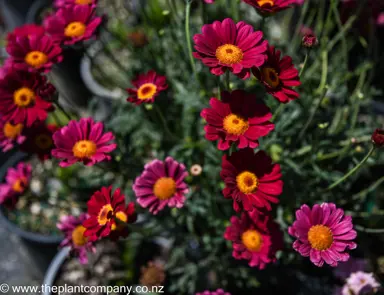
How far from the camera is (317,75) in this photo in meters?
1.58

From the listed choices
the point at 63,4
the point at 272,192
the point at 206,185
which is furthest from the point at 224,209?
the point at 63,4

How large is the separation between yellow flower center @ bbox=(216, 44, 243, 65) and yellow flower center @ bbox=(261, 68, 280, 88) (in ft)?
0.21

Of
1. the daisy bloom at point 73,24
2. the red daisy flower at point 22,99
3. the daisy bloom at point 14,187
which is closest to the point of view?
the red daisy flower at point 22,99

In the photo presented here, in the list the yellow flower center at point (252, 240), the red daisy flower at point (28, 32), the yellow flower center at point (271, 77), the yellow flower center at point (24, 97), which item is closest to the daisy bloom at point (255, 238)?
the yellow flower center at point (252, 240)

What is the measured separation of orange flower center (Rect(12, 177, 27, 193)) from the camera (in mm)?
1338

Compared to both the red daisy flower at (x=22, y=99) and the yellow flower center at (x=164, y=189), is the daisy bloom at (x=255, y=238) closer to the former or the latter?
the yellow flower center at (x=164, y=189)

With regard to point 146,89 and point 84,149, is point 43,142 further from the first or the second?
point 146,89

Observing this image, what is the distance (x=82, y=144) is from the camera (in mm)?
1052

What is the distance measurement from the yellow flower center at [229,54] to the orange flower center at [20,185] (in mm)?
816

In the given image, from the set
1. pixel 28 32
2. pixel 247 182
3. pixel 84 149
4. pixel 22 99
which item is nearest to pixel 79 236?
pixel 84 149

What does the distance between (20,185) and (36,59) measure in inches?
17.7

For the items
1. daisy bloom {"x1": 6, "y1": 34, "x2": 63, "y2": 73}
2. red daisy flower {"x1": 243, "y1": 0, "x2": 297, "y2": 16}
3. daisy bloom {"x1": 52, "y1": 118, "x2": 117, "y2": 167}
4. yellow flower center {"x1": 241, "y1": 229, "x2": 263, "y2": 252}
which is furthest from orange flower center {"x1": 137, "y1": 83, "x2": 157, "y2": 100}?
yellow flower center {"x1": 241, "y1": 229, "x2": 263, "y2": 252}

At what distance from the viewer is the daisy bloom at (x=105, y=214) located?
2.97 feet

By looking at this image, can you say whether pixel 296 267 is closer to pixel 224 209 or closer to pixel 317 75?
pixel 224 209
